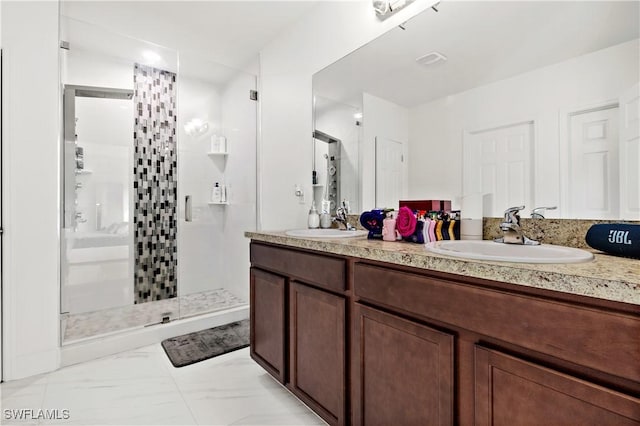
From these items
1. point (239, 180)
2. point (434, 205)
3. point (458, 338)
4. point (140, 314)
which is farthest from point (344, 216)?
point (140, 314)

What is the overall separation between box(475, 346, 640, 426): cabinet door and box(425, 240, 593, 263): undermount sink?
24 cm

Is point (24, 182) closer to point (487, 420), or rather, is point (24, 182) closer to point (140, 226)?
point (140, 226)

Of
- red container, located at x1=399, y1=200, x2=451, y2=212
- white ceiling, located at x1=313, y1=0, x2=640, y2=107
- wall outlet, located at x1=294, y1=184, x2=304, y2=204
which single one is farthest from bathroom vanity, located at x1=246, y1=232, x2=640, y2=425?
wall outlet, located at x1=294, y1=184, x2=304, y2=204

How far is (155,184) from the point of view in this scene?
10.5 ft

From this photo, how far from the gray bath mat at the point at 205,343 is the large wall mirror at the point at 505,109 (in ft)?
4.64

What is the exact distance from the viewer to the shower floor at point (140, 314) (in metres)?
2.38

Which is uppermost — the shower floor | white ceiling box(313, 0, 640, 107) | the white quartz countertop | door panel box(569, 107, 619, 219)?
white ceiling box(313, 0, 640, 107)

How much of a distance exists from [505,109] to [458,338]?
98 centimetres

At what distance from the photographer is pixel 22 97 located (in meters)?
1.88

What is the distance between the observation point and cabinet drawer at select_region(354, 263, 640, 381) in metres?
0.61

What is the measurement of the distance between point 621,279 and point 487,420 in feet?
1.55

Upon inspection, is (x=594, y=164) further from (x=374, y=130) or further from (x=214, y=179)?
(x=214, y=179)

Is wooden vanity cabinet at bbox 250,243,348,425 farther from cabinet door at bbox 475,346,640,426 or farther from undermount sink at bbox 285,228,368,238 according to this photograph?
cabinet door at bbox 475,346,640,426

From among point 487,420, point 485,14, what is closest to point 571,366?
point 487,420
